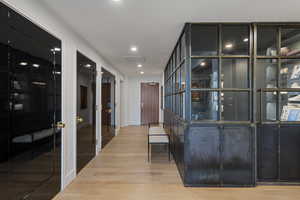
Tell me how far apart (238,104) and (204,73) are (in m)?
0.71

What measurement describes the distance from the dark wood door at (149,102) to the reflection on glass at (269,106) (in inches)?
246

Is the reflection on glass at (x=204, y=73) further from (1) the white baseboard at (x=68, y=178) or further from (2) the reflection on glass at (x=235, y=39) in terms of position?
(1) the white baseboard at (x=68, y=178)

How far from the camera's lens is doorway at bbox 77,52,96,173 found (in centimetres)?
327

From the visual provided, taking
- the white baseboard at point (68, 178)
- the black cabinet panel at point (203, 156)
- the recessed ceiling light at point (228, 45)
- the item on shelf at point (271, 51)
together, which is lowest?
the white baseboard at point (68, 178)

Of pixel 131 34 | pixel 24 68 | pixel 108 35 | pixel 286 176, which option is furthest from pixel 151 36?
pixel 286 176

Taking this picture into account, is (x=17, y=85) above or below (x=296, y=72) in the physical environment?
below

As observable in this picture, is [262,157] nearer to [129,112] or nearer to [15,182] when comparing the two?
[15,182]

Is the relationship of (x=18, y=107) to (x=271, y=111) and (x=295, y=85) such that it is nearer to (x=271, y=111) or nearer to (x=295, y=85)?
(x=271, y=111)

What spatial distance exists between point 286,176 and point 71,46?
3978 mm

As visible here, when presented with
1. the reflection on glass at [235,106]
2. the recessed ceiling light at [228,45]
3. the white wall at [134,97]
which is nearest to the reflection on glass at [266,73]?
the reflection on glass at [235,106]

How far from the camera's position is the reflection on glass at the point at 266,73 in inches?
108

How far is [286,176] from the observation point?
2.72m

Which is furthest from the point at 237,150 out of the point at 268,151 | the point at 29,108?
the point at 29,108

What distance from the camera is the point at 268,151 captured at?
2721 mm
